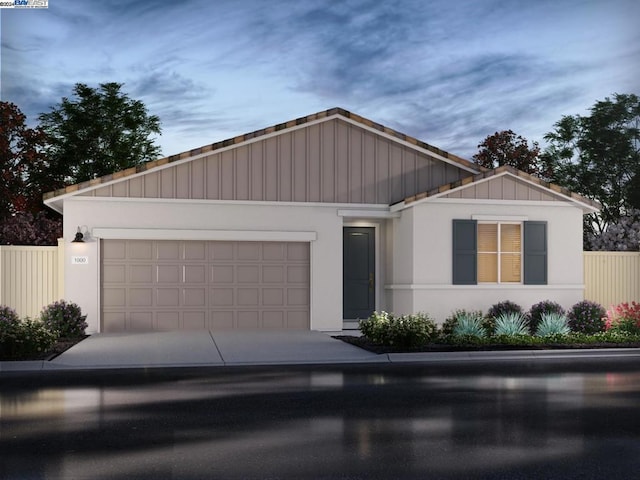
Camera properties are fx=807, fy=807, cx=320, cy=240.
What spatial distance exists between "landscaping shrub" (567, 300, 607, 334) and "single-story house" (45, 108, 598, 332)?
0.78 metres

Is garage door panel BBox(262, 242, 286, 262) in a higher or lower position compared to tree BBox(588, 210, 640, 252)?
lower

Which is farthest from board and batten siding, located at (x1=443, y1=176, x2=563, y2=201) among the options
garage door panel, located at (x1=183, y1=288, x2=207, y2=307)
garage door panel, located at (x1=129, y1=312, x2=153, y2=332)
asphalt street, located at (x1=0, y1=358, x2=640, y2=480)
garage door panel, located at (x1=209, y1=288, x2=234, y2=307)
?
garage door panel, located at (x1=129, y1=312, x2=153, y2=332)

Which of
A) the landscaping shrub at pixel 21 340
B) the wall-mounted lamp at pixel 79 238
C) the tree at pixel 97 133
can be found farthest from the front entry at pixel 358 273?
the tree at pixel 97 133

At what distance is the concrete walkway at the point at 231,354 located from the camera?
46.7 feet

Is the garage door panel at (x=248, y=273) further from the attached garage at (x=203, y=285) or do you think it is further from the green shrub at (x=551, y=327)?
the green shrub at (x=551, y=327)

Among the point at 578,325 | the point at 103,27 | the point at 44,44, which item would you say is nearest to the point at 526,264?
the point at 578,325

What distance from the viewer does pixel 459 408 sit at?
9.86 m

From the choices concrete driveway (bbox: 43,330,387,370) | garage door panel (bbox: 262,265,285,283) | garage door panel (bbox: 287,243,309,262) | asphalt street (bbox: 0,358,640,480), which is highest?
garage door panel (bbox: 287,243,309,262)

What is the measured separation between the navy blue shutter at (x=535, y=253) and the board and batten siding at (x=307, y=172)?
2.99 meters

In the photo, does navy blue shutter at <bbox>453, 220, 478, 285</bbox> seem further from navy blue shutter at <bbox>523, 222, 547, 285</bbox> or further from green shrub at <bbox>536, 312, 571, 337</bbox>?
green shrub at <bbox>536, 312, 571, 337</bbox>

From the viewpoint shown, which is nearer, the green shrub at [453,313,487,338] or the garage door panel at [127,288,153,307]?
the green shrub at [453,313,487,338]

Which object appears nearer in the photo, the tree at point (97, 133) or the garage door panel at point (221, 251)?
the garage door panel at point (221, 251)

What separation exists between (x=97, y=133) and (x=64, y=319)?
21.5 metres

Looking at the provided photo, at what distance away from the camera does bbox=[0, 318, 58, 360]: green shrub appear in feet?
46.9
